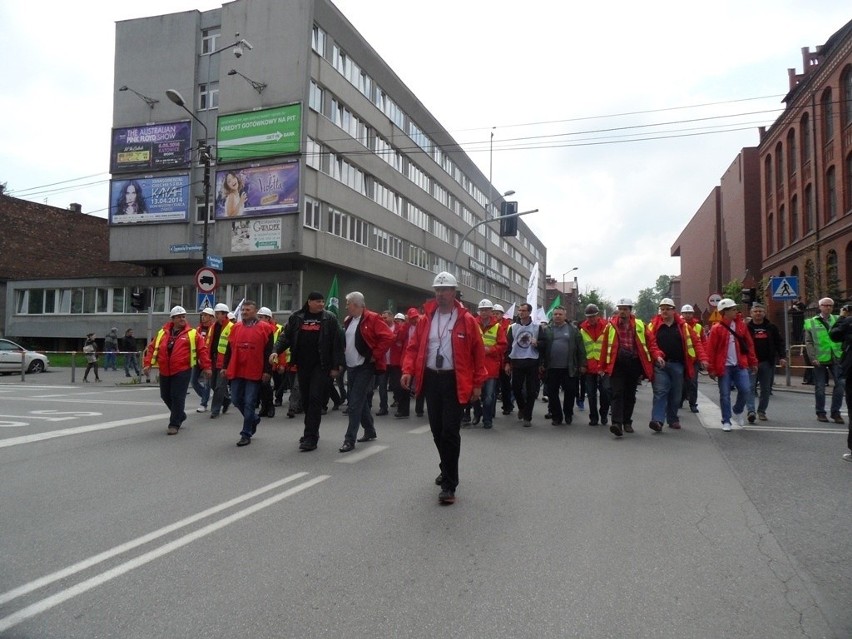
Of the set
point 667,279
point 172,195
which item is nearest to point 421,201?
point 172,195

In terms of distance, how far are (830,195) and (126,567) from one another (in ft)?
123

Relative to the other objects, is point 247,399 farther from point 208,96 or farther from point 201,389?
point 208,96

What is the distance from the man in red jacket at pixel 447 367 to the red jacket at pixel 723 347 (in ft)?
17.8

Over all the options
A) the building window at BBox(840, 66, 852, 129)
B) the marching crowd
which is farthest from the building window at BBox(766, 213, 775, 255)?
the marching crowd

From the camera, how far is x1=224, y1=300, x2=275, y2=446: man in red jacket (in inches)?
332

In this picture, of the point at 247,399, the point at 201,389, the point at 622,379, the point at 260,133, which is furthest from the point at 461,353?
the point at 260,133

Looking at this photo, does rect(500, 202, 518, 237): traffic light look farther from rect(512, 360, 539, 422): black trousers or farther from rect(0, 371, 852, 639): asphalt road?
rect(0, 371, 852, 639): asphalt road

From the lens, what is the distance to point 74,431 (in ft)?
29.3

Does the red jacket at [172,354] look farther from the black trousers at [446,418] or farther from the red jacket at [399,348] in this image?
the black trousers at [446,418]

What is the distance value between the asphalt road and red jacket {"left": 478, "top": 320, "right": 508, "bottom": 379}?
195 centimetres

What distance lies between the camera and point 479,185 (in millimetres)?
63531

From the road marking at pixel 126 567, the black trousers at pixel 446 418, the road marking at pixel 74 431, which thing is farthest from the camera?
the road marking at pixel 74 431

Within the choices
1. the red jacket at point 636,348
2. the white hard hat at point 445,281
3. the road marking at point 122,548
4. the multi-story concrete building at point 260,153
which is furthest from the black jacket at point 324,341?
the multi-story concrete building at point 260,153

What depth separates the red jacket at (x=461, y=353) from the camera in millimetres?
5477
